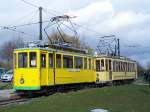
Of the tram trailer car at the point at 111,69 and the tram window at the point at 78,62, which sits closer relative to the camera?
the tram window at the point at 78,62

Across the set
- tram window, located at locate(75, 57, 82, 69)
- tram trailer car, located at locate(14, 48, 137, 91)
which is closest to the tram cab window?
tram trailer car, located at locate(14, 48, 137, 91)

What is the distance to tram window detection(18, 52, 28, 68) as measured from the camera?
86.6ft

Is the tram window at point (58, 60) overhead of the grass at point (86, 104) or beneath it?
overhead

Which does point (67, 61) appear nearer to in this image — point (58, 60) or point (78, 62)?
point (58, 60)

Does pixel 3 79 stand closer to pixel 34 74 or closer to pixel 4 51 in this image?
pixel 34 74

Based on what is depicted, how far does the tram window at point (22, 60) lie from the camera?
26406 mm

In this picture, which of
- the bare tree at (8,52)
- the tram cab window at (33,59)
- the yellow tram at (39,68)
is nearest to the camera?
the yellow tram at (39,68)

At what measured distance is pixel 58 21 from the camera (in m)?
34.2

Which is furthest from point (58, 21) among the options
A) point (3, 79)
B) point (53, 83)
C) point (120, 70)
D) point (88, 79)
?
point (3, 79)

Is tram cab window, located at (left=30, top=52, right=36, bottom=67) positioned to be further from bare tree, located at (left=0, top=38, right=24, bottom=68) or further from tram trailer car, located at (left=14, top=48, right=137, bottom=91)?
bare tree, located at (left=0, top=38, right=24, bottom=68)

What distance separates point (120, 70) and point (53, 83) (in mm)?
18962

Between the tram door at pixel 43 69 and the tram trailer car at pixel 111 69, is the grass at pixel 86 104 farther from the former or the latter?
the tram trailer car at pixel 111 69

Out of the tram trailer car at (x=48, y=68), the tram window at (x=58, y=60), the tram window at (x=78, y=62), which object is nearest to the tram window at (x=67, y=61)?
the tram trailer car at (x=48, y=68)

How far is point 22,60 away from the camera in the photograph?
87.4 feet
